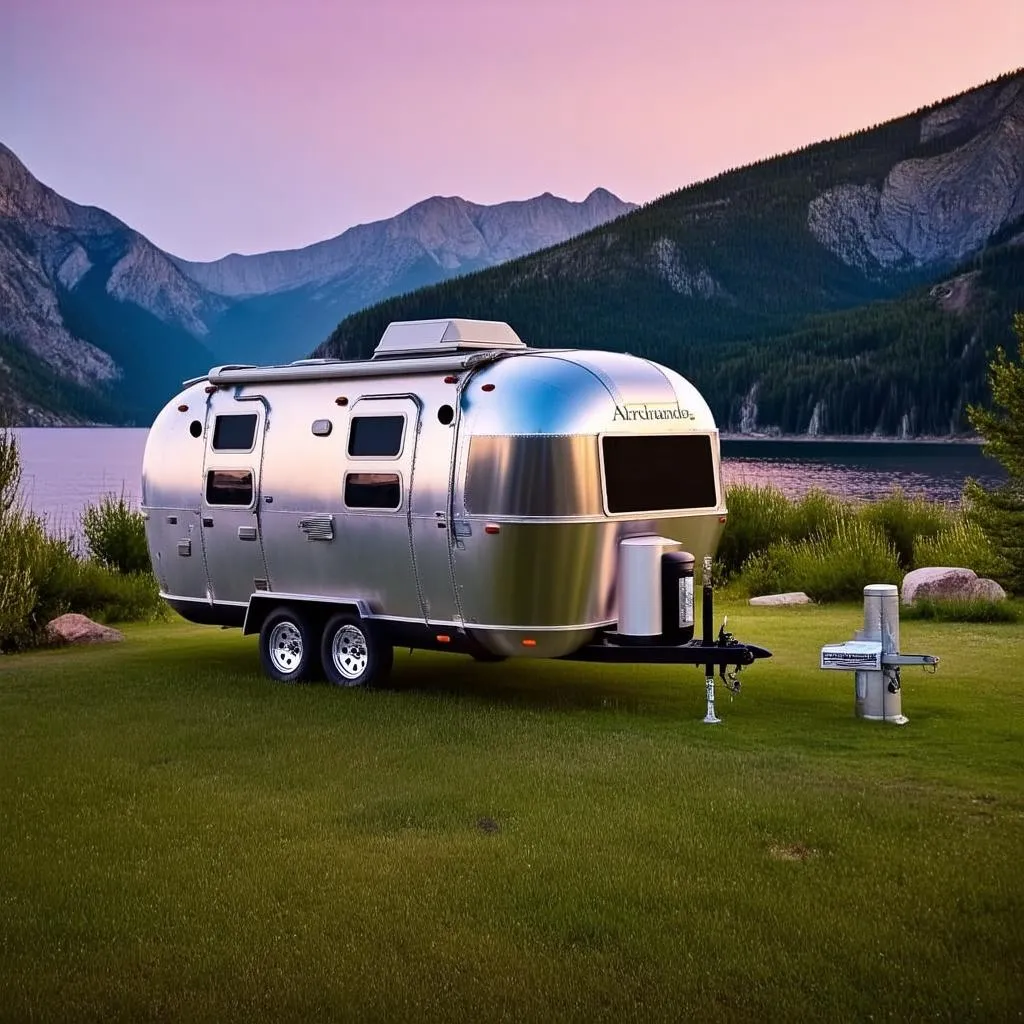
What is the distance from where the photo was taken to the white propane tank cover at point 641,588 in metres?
11.5

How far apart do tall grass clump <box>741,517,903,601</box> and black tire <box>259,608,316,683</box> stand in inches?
392

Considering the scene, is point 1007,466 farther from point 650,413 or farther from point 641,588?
point 641,588

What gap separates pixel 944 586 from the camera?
Answer: 18.7 meters

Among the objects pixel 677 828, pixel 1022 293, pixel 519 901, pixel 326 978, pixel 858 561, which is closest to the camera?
pixel 326 978

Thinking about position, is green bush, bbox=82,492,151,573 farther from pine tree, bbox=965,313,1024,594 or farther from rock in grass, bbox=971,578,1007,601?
pine tree, bbox=965,313,1024,594

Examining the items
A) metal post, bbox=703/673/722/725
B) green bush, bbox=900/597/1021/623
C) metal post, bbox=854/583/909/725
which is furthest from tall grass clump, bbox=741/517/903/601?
metal post, bbox=703/673/722/725

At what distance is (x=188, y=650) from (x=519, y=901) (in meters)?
9.76

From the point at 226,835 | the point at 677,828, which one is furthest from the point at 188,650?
the point at 677,828

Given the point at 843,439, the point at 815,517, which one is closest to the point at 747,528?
the point at 815,517

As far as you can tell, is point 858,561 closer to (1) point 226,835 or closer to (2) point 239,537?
(2) point 239,537

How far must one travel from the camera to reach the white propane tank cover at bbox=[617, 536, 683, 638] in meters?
11.5

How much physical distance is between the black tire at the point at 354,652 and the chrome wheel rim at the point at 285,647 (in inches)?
16.5

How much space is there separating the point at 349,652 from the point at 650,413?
3.61m

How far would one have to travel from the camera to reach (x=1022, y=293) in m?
190
